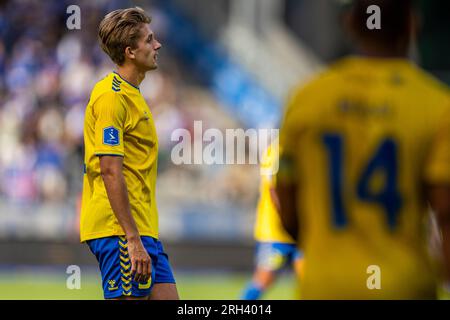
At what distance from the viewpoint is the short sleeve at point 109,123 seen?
17.1 feet

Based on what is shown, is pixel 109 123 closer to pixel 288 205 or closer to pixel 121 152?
pixel 121 152

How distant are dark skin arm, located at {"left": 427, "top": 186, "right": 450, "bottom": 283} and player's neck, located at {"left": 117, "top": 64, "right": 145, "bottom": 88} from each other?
6.93 feet

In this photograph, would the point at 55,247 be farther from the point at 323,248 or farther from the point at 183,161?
the point at 323,248

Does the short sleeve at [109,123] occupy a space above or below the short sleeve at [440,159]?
above

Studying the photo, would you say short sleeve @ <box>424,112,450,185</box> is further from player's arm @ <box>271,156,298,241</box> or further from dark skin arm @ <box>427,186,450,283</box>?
player's arm @ <box>271,156,298,241</box>

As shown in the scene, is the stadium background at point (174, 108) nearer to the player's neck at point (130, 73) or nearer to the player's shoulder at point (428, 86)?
the player's neck at point (130, 73)

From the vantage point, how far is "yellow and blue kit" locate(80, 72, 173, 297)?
209 inches

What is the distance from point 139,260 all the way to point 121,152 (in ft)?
1.58

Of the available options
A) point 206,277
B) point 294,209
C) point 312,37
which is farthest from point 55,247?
point 294,209

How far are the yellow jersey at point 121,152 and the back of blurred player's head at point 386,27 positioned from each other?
166 cm

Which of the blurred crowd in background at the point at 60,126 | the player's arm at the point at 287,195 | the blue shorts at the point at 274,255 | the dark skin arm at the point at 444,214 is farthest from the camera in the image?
the blurred crowd in background at the point at 60,126

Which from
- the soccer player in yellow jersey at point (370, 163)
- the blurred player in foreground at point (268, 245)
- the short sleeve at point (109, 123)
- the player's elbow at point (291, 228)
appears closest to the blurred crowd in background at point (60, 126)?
the blurred player in foreground at point (268, 245)
